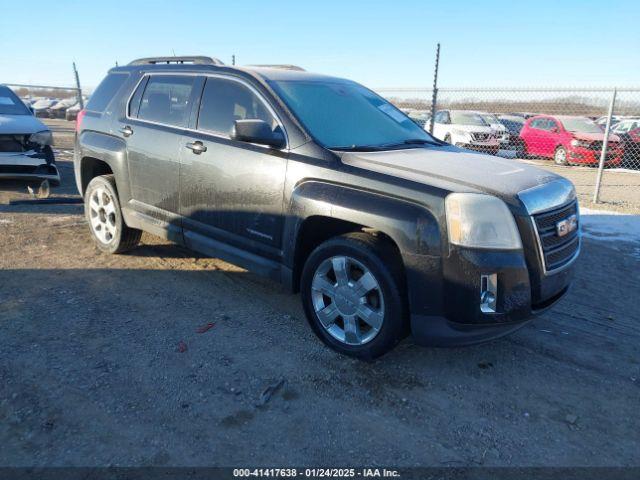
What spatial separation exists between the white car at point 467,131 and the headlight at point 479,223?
1215cm

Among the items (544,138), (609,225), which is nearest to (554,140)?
(544,138)

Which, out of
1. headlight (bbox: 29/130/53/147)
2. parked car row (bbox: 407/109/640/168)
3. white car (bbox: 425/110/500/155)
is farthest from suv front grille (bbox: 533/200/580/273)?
white car (bbox: 425/110/500/155)

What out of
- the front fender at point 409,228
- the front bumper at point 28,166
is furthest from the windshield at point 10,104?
the front fender at point 409,228

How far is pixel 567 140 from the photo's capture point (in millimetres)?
14969

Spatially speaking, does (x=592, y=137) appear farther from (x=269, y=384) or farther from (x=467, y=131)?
(x=269, y=384)

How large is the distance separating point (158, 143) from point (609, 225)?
6.31 meters

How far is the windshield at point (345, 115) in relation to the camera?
12.0 feet

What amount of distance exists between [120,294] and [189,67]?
211cm

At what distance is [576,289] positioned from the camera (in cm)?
465

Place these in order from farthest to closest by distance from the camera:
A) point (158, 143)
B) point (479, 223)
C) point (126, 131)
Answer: point (126, 131)
point (158, 143)
point (479, 223)

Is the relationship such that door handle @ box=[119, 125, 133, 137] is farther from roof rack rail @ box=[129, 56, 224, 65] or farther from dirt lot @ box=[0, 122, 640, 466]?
dirt lot @ box=[0, 122, 640, 466]

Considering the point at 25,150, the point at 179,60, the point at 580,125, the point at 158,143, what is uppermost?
the point at 179,60

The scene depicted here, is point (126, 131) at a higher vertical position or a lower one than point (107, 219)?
higher

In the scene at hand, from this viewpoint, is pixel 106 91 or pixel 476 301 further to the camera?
pixel 106 91
